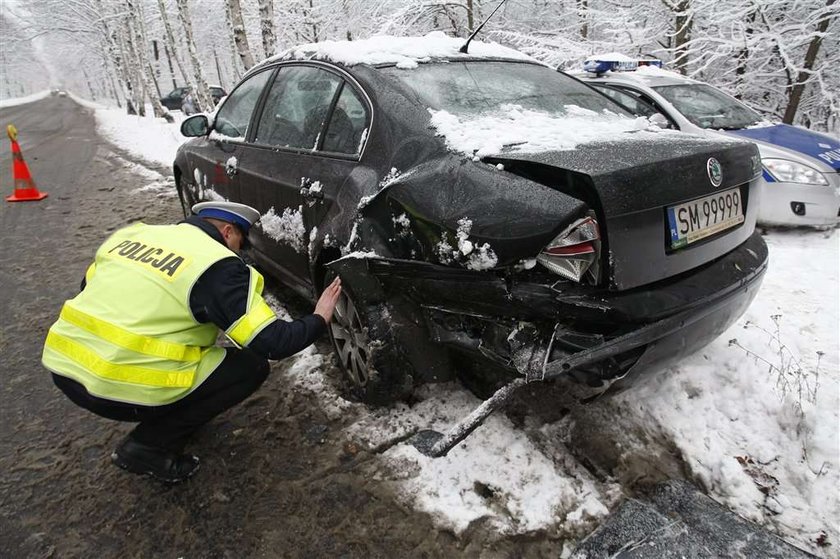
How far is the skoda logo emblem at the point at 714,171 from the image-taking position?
2.03 meters

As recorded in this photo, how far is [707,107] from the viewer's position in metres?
5.62

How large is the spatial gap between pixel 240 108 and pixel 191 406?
2633mm

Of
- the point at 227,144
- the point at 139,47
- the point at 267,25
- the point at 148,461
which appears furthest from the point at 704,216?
the point at 139,47

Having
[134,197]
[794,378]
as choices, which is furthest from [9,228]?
[794,378]

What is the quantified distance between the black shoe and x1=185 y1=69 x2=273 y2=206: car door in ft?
6.54

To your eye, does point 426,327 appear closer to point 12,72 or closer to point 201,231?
point 201,231

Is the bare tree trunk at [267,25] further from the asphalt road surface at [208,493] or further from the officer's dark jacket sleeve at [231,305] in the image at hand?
the officer's dark jacket sleeve at [231,305]

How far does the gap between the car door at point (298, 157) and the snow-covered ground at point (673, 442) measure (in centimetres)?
84

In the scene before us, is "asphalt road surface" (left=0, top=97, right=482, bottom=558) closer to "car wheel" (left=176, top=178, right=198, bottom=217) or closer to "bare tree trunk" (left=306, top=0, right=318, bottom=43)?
"car wheel" (left=176, top=178, right=198, bottom=217)

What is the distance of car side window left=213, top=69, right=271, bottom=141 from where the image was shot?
3.81 metres

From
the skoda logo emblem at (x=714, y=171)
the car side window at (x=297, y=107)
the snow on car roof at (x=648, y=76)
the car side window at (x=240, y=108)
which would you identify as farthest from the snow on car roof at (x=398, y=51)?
the snow on car roof at (x=648, y=76)

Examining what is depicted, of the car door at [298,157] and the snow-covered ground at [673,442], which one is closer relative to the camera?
the snow-covered ground at [673,442]

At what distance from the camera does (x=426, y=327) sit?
225 centimetres

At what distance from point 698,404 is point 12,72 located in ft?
297
